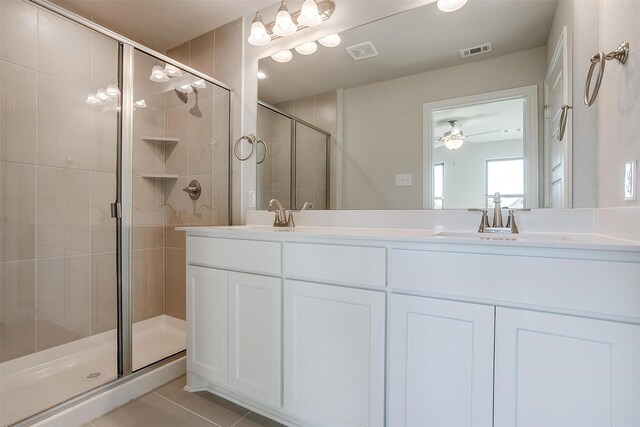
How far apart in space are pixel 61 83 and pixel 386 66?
1903 mm

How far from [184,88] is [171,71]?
136mm

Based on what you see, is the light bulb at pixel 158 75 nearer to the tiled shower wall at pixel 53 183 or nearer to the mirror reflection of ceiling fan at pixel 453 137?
the tiled shower wall at pixel 53 183

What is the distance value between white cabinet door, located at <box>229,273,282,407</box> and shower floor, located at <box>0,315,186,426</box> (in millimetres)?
712

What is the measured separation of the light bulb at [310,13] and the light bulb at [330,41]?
104 millimetres

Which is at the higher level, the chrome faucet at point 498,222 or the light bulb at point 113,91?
the light bulb at point 113,91

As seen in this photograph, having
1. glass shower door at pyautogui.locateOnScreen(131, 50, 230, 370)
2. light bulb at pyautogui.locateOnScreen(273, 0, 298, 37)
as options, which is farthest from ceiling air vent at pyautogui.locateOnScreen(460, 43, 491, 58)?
glass shower door at pyautogui.locateOnScreen(131, 50, 230, 370)

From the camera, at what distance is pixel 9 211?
1593 mm

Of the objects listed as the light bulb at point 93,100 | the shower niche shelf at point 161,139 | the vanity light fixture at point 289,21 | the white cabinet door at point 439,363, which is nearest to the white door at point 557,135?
the white cabinet door at point 439,363

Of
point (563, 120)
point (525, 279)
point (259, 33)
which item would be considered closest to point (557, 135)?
point (563, 120)

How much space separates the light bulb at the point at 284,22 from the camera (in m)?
1.78

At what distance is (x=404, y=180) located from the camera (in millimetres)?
1569

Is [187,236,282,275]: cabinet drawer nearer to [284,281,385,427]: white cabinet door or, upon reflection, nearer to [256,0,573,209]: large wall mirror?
[284,281,385,427]: white cabinet door

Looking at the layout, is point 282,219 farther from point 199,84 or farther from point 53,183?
point 53,183

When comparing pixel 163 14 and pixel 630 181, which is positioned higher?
pixel 163 14
